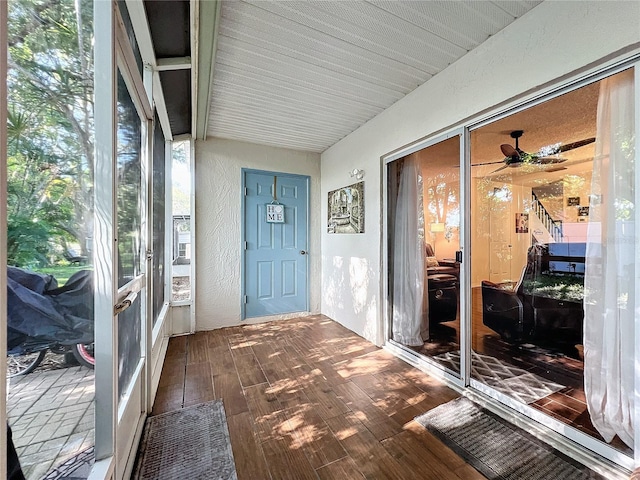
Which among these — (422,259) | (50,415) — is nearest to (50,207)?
(50,415)

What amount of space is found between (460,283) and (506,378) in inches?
32.5

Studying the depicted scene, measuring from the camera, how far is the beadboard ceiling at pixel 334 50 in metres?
1.62

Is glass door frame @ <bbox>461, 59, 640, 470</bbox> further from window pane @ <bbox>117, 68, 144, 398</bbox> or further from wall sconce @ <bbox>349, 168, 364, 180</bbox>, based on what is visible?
window pane @ <bbox>117, 68, 144, 398</bbox>

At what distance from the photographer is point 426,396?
2.01 meters

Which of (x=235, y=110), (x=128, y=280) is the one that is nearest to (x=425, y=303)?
(x=128, y=280)

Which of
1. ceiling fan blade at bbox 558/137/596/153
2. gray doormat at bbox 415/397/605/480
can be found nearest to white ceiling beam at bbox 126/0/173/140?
ceiling fan blade at bbox 558/137/596/153

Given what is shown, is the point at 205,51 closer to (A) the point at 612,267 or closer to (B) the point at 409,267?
(B) the point at 409,267

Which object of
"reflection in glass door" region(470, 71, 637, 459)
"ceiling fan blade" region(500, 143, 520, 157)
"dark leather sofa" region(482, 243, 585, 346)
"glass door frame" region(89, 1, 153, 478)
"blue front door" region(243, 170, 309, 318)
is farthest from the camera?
"blue front door" region(243, 170, 309, 318)

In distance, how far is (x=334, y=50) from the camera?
1.96 metres

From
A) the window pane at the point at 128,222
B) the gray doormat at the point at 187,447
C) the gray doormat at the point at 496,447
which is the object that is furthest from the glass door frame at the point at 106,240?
the gray doormat at the point at 496,447

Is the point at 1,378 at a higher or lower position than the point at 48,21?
lower

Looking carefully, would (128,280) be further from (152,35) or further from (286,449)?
(152,35)

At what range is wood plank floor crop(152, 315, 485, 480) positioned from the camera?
1.41m

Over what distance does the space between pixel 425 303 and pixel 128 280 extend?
8.42 feet
